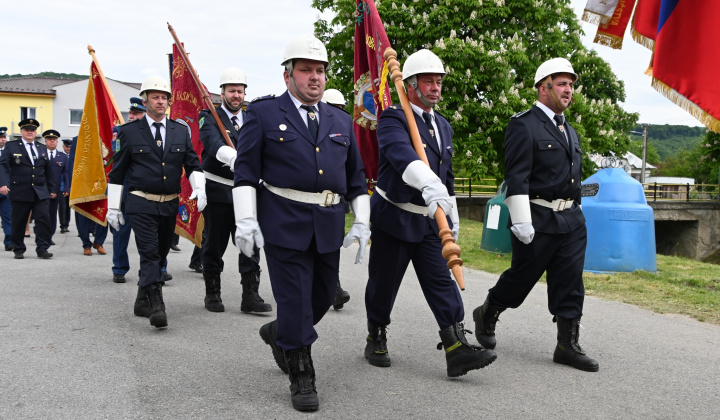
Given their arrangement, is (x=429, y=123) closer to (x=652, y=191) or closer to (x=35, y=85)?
(x=652, y=191)

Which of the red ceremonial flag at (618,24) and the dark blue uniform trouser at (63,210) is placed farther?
the dark blue uniform trouser at (63,210)

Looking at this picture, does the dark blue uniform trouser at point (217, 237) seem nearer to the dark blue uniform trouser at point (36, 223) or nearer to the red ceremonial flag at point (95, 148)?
the red ceremonial flag at point (95, 148)

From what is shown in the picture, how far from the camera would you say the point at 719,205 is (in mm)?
34906

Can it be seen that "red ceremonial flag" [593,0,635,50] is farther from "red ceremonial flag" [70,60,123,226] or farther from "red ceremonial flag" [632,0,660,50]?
"red ceremonial flag" [70,60,123,226]

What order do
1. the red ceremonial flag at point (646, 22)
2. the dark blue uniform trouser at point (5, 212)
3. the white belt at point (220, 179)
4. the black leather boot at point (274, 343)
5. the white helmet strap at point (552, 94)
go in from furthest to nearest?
the dark blue uniform trouser at point (5, 212), the white belt at point (220, 179), the white helmet strap at point (552, 94), the black leather boot at point (274, 343), the red ceremonial flag at point (646, 22)

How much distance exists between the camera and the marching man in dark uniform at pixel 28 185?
11297 millimetres

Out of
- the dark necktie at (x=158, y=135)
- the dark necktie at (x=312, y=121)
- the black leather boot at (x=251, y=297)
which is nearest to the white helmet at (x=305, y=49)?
the dark necktie at (x=312, y=121)

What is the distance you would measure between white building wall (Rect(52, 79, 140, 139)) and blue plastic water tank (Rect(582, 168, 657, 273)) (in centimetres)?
4731

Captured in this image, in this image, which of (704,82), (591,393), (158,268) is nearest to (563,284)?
(591,393)

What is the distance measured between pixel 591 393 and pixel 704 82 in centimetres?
235

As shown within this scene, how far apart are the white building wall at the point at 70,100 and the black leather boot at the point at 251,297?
48446 mm

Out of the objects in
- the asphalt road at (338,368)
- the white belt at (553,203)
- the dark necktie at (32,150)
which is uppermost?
the dark necktie at (32,150)

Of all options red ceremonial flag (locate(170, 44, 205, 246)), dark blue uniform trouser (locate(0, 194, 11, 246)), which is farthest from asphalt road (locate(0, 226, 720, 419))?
dark blue uniform trouser (locate(0, 194, 11, 246))

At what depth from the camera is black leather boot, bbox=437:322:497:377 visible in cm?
450
